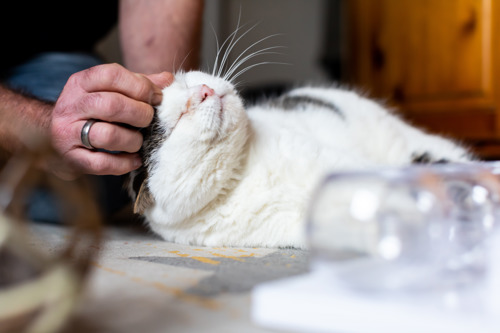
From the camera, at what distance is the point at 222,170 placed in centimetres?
107

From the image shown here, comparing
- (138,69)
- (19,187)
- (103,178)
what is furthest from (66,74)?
(19,187)

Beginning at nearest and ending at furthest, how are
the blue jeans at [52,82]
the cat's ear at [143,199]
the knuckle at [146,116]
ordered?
the knuckle at [146,116], the cat's ear at [143,199], the blue jeans at [52,82]

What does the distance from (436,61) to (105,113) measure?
6.68ft

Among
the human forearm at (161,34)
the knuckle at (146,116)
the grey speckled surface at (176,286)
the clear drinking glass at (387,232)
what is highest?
the human forearm at (161,34)

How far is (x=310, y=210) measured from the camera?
0.53 m

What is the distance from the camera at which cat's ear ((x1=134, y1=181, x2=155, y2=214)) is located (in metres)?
1.07

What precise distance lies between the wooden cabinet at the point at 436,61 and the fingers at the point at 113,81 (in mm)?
1900

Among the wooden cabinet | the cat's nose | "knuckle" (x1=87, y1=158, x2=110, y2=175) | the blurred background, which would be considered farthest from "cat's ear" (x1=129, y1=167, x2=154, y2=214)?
the wooden cabinet

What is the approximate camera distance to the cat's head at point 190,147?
1019 millimetres

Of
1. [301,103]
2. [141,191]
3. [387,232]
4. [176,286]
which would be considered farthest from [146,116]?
[301,103]

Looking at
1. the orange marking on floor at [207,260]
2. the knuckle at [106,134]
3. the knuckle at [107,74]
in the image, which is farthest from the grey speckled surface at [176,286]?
the knuckle at [107,74]

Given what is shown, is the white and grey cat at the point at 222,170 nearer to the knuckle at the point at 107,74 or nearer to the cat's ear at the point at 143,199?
the cat's ear at the point at 143,199

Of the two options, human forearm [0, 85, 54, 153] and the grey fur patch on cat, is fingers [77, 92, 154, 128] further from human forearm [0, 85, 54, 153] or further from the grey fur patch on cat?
the grey fur patch on cat

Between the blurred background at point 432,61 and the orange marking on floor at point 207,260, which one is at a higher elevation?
the blurred background at point 432,61
